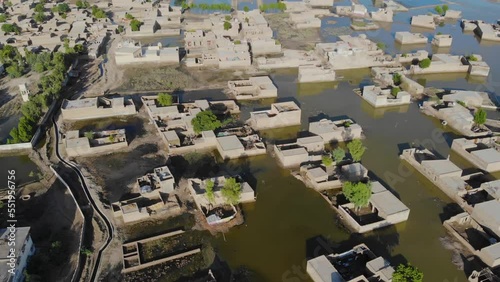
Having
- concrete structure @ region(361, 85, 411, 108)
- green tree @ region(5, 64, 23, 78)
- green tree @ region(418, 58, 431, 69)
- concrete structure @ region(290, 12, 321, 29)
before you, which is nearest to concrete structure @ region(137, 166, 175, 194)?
concrete structure @ region(361, 85, 411, 108)

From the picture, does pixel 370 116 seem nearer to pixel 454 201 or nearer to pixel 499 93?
pixel 454 201

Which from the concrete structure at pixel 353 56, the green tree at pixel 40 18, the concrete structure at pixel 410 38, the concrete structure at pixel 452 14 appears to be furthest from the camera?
the concrete structure at pixel 452 14

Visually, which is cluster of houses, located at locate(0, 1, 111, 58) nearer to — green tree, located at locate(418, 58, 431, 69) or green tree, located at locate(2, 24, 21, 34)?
green tree, located at locate(2, 24, 21, 34)

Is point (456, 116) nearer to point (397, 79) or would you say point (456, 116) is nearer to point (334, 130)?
point (397, 79)

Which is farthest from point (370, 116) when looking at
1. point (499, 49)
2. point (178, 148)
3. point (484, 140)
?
point (499, 49)

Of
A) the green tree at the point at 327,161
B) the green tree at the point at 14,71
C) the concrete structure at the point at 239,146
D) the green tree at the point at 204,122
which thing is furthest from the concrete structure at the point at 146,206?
the green tree at the point at 14,71

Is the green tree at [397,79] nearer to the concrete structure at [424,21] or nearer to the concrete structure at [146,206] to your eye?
the concrete structure at [424,21]

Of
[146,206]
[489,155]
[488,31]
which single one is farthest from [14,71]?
[488,31]
